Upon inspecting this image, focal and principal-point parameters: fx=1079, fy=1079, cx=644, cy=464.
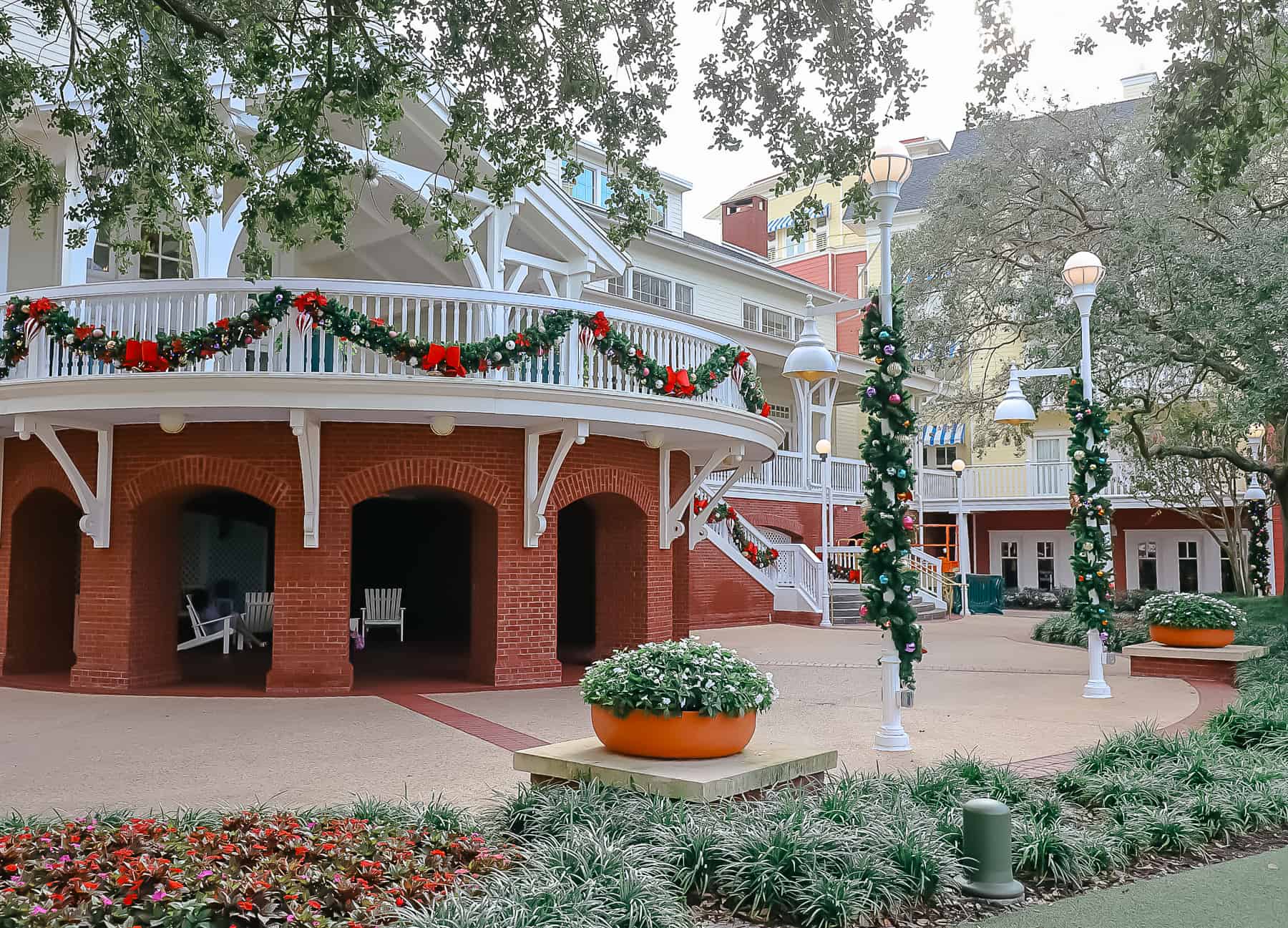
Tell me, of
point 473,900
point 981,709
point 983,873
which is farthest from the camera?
point 981,709

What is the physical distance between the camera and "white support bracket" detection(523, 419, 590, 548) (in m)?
12.7

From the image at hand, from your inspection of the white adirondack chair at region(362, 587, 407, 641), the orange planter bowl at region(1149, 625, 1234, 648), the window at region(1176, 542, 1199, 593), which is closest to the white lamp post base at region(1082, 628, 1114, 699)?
the orange planter bowl at region(1149, 625, 1234, 648)

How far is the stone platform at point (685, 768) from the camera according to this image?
6.03m

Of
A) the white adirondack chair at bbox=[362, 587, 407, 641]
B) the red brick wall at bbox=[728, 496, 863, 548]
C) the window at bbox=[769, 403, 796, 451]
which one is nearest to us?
the white adirondack chair at bbox=[362, 587, 407, 641]

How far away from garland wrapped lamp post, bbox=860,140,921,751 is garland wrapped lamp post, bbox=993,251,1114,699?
3.58m

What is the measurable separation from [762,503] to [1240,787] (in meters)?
17.9

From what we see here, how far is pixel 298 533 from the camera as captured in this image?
1228cm

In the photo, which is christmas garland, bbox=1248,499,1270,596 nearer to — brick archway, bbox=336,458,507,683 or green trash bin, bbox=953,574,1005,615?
green trash bin, bbox=953,574,1005,615

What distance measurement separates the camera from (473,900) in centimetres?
465

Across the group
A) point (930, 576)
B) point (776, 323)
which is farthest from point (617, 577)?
point (776, 323)

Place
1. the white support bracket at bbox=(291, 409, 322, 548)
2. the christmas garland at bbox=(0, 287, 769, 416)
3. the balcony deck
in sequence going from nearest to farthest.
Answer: the christmas garland at bbox=(0, 287, 769, 416) < the balcony deck < the white support bracket at bbox=(291, 409, 322, 548)

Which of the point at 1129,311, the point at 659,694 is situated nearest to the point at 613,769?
the point at 659,694

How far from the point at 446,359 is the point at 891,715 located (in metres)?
5.75

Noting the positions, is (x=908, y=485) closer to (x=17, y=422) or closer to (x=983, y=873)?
(x=983, y=873)
